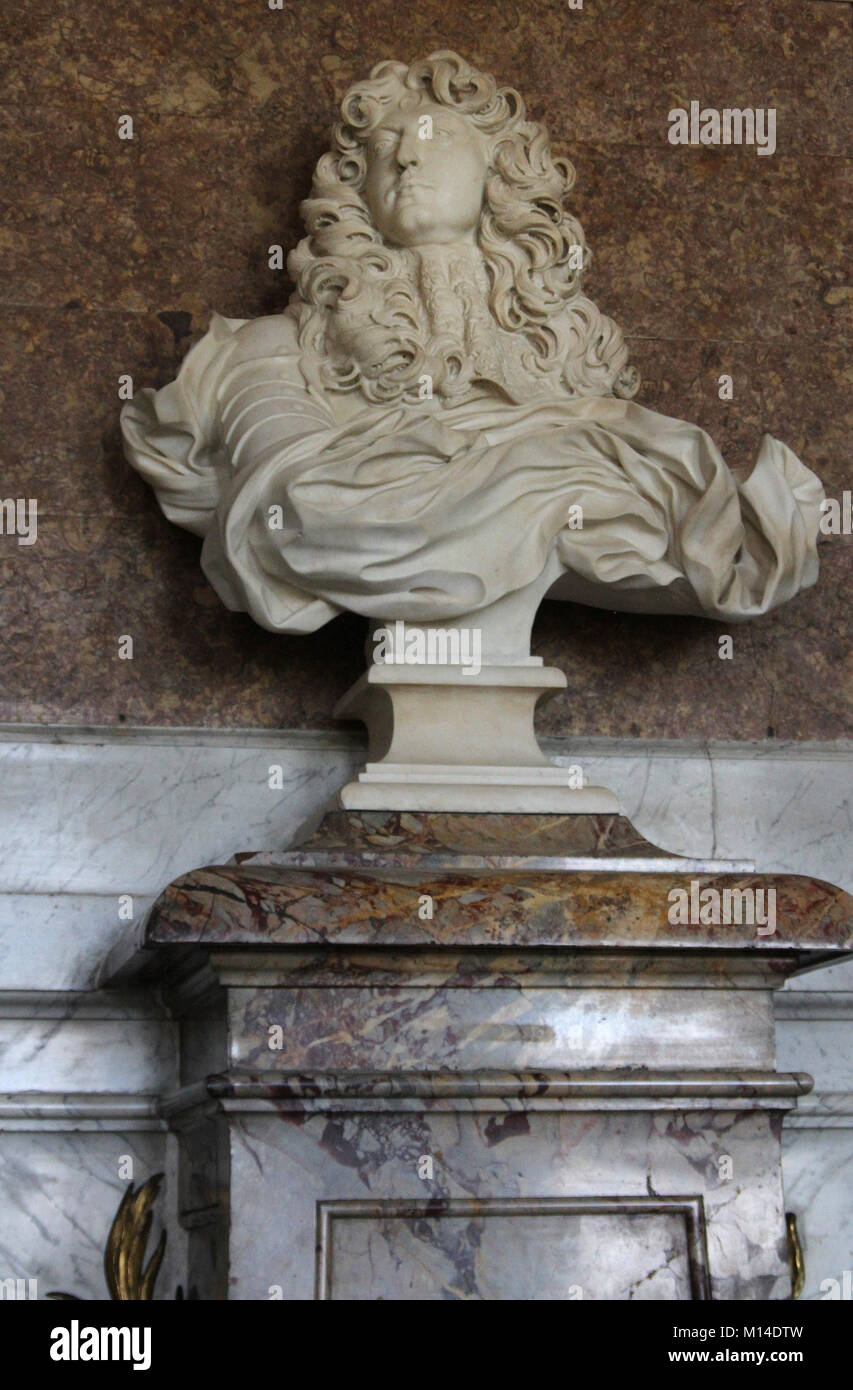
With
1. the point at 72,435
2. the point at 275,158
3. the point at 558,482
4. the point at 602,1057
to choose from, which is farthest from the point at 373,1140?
the point at 275,158

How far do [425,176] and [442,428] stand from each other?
505mm

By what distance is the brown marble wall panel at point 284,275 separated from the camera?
3520mm

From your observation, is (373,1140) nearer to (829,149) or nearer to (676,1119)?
(676,1119)

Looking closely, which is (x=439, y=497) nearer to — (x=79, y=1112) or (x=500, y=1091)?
(x=500, y=1091)

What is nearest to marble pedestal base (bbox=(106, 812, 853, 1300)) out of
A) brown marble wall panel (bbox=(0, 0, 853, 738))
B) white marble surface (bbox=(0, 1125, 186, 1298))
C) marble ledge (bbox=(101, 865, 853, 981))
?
marble ledge (bbox=(101, 865, 853, 981))

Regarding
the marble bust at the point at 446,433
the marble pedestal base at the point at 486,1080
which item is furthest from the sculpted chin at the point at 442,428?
the marble pedestal base at the point at 486,1080

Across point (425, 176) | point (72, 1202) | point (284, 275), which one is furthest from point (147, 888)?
point (425, 176)

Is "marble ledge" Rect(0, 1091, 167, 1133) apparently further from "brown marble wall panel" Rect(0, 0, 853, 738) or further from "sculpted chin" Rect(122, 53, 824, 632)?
"sculpted chin" Rect(122, 53, 824, 632)

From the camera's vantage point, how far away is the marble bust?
312 cm

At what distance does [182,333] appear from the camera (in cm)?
365

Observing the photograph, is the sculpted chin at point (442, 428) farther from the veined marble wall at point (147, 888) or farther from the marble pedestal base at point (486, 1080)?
the marble pedestal base at point (486, 1080)

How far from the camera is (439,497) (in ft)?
10.2

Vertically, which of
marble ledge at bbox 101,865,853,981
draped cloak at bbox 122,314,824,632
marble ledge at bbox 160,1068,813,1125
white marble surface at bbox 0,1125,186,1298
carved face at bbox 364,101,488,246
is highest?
carved face at bbox 364,101,488,246

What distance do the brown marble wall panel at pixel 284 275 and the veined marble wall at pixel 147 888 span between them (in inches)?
3.5
